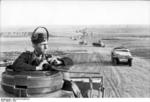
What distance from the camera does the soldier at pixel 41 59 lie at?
155 centimetres

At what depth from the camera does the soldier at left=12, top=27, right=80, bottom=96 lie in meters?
1.55

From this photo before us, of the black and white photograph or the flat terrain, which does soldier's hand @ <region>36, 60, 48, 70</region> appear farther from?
the flat terrain

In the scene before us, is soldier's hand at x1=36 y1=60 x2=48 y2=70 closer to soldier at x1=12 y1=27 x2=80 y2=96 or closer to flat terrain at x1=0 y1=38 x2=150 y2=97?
soldier at x1=12 y1=27 x2=80 y2=96

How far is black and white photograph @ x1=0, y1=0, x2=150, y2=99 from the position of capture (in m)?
1.58

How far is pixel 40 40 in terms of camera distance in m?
1.58

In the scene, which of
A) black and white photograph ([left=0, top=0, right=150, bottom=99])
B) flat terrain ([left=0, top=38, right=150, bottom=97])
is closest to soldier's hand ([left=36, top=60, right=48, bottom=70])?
black and white photograph ([left=0, top=0, right=150, bottom=99])

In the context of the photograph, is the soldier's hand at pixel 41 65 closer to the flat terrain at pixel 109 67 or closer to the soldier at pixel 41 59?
the soldier at pixel 41 59

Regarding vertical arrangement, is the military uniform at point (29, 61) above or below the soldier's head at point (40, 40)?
below

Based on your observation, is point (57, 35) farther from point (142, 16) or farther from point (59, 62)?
point (142, 16)

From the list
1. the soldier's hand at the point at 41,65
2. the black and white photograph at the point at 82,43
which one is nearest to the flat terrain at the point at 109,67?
the black and white photograph at the point at 82,43

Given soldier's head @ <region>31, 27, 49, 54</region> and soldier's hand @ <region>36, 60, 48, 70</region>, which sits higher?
soldier's head @ <region>31, 27, 49, 54</region>

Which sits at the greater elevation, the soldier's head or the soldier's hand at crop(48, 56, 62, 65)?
the soldier's head

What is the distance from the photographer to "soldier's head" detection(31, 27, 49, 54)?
1.59 m

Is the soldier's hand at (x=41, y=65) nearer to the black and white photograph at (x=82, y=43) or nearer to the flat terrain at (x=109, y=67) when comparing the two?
the black and white photograph at (x=82, y=43)
